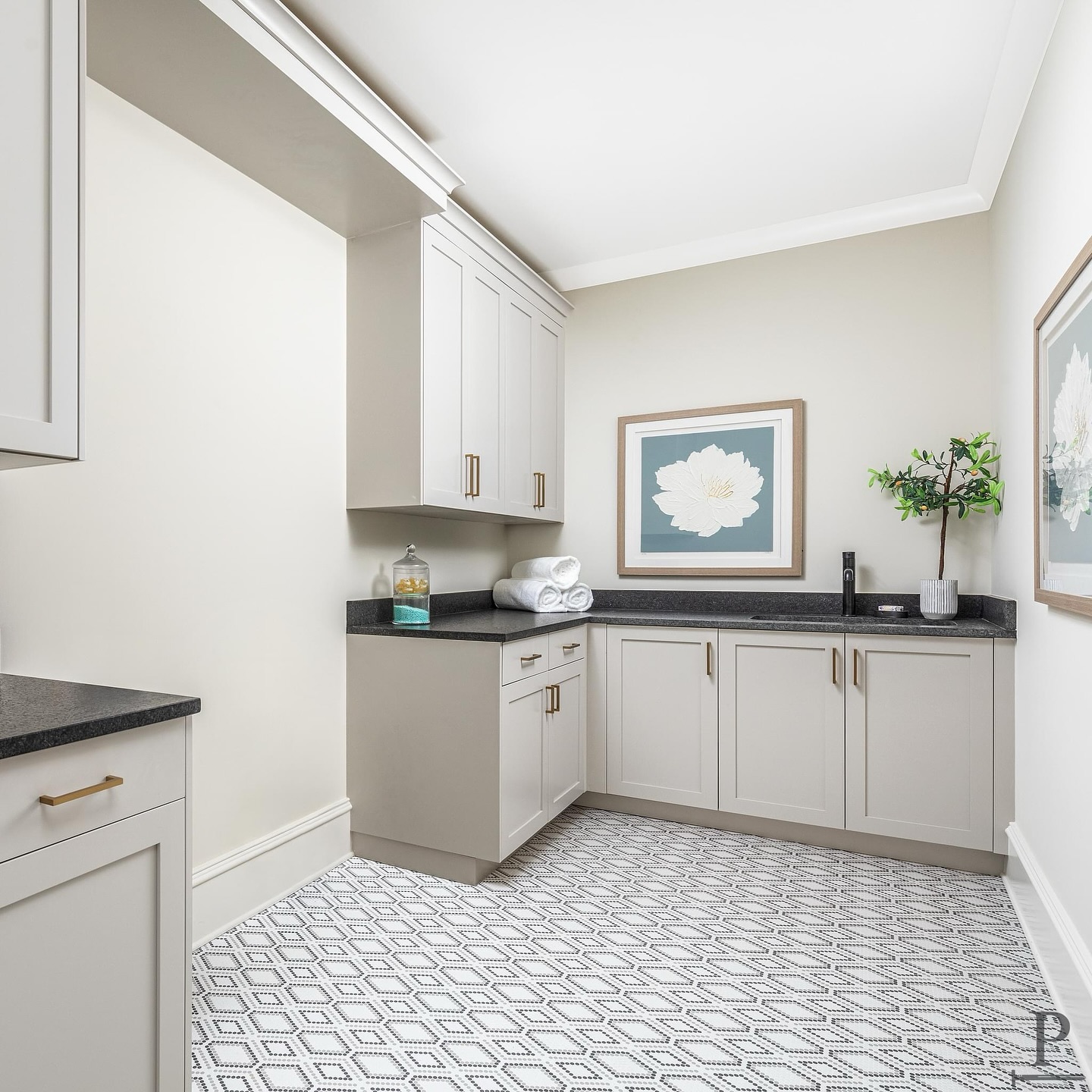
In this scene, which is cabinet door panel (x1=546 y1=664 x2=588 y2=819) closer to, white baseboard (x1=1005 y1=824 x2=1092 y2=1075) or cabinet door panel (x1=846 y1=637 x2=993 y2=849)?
cabinet door panel (x1=846 y1=637 x2=993 y2=849)

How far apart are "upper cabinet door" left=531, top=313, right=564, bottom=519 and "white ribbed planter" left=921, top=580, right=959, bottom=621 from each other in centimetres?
171

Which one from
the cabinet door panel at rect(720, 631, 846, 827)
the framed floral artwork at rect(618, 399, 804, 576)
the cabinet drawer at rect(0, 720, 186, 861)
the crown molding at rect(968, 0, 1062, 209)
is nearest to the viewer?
the cabinet drawer at rect(0, 720, 186, 861)

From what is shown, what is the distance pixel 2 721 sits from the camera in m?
1.08

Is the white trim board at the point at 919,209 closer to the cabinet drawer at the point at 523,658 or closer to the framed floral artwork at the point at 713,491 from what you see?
the framed floral artwork at the point at 713,491

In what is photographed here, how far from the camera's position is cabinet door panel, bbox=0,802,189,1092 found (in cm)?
101

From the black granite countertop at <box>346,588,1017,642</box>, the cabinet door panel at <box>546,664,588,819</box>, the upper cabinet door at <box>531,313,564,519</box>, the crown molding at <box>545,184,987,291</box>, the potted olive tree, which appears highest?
the crown molding at <box>545,184,987,291</box>

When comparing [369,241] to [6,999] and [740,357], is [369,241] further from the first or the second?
[6,999]

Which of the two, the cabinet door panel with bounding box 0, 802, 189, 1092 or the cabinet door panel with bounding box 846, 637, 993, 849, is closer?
the cabinet door panel with bounding box 0, 802, 189, 1092

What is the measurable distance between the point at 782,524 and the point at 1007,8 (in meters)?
1.90

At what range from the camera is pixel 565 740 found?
289 centimetres

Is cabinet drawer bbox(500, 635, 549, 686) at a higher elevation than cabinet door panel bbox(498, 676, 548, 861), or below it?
higher

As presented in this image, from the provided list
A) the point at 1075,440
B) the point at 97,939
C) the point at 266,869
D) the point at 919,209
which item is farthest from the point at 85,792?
the point at 919,209

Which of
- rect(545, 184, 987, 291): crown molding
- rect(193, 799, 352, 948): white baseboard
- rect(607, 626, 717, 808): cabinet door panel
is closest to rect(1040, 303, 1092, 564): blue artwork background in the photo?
rect(607, 626, 717, 808): cabinet door panel

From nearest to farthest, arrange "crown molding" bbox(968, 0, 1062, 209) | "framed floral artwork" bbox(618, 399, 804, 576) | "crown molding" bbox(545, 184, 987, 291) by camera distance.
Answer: "crown molding" bbox(968, 0, 1062, 209) → "crown molding" bbox(545, 184, 987, 291) → "framed floral artwork" bbox(618, 399, 804, 576)
